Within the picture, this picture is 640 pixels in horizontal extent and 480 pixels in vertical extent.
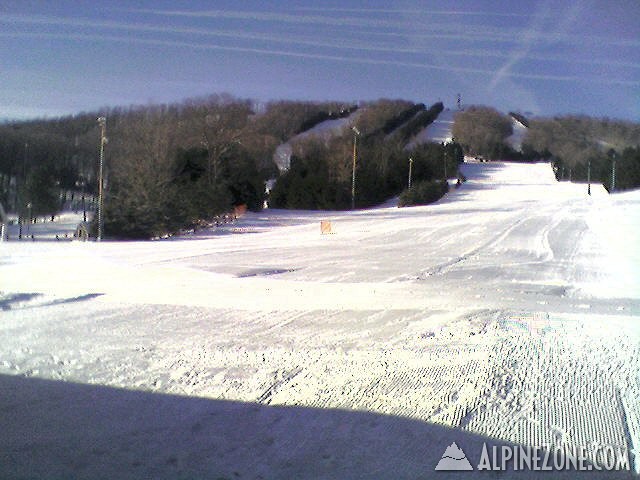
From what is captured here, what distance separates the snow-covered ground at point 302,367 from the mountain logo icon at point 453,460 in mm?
72

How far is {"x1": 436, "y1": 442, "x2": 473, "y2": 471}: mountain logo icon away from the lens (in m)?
4.58

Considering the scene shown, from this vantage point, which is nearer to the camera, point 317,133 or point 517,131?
point 517,131

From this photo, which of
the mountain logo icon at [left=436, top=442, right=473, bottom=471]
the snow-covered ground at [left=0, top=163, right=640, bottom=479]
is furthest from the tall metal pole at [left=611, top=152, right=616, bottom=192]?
the mountain logo icon at [left=436, top=442, right=473, bottom=471]

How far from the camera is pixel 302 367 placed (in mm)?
6852

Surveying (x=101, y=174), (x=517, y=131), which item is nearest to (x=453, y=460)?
(x=101, y=174)

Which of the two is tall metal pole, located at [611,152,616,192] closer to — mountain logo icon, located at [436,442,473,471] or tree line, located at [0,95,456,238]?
tree line, located at [0,95,456,238]

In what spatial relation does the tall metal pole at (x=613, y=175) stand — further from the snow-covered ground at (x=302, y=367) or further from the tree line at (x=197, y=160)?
the snow-covered ground at (x=302, y=367)

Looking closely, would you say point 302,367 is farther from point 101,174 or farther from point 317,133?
point 317,133

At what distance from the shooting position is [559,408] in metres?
5.60

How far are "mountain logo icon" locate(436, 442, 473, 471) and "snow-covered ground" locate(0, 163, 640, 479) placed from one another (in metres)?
0.07

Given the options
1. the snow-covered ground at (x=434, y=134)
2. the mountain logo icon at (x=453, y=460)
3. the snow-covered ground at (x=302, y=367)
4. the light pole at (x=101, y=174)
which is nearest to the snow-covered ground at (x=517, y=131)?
the snow-covered ground at (x=434, y=134)

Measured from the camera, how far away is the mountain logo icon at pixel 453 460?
458 cm

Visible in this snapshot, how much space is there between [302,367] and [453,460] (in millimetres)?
2429

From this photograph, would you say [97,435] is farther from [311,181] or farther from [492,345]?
[311,181]
